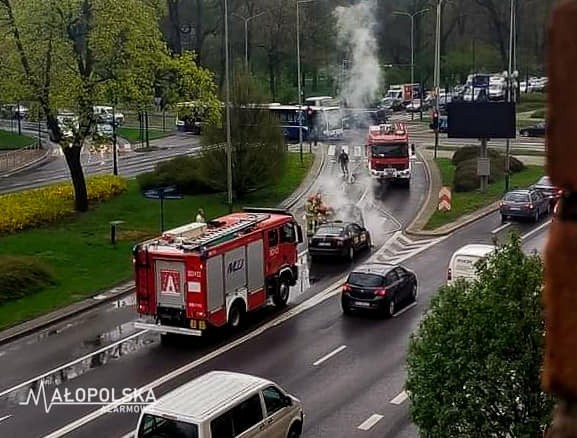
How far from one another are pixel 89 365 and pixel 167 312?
212 cm

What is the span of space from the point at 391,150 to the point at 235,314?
26.4 m

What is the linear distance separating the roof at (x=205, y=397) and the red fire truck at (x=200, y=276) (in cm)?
621

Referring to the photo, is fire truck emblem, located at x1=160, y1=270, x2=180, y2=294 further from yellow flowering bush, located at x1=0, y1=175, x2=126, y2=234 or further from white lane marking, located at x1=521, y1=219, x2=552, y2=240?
white lane marking, located at x1=521, y1=219, x2=552, y2=240

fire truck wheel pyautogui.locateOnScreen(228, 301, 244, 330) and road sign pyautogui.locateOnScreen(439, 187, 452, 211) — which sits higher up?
road sign pyautogui.locateOnScreen(439, 187, 452, 211)

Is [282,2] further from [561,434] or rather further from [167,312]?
[561,434]

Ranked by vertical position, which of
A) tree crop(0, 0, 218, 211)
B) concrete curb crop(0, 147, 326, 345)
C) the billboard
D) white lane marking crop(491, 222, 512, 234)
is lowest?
concrete curb crop(0, 147, 326, 345)

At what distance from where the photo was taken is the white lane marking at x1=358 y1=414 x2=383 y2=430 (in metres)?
17.7

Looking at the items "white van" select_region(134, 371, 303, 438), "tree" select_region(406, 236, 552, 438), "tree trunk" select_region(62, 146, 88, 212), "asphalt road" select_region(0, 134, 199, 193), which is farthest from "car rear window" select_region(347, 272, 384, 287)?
"asphalt road" select_region(0, 134, 199, 193)

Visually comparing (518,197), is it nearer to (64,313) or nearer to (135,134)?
(64,313)

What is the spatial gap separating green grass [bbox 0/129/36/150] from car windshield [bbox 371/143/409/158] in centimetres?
3053

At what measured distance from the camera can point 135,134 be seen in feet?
261

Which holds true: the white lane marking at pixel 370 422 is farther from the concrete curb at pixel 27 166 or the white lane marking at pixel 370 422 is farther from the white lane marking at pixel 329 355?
the concrete curb at pixel 27 166

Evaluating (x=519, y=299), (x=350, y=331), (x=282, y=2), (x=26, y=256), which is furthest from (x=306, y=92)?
(x=519, y=299)

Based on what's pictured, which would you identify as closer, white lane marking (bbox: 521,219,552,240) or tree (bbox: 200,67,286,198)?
white lane marking (bbox: 521,219,552,240)
